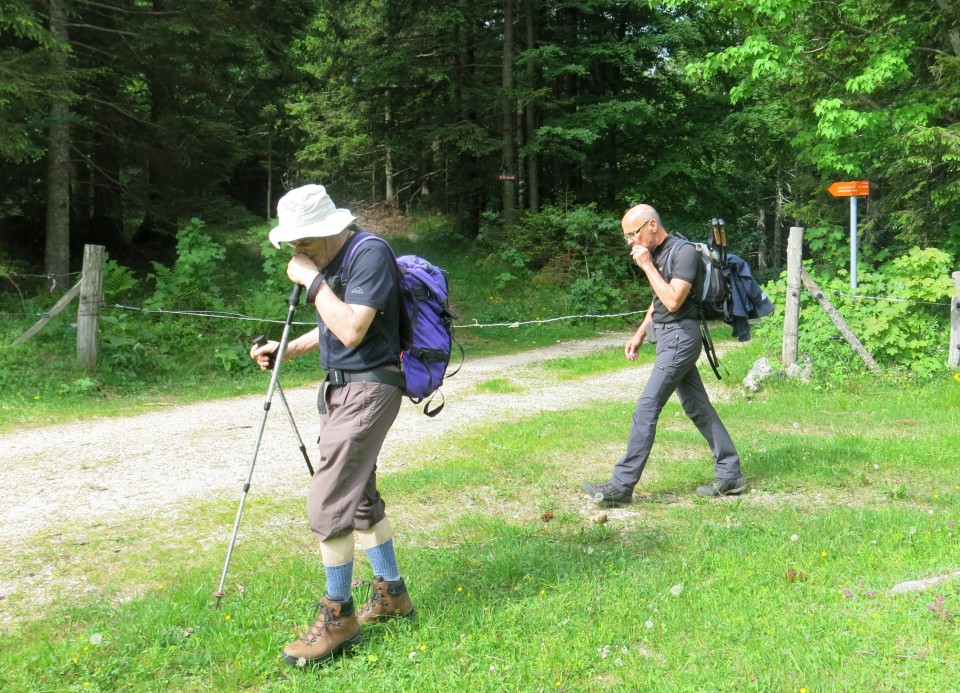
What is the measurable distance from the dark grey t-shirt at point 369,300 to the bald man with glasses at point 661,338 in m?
2.43

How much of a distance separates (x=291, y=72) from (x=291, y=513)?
1494 cm

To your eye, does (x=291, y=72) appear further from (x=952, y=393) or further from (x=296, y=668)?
(x=296, y=668)

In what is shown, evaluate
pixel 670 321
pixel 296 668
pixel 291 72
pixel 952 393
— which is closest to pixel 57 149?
pixel 291 72

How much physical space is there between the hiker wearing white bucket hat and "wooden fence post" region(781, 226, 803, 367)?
8332 mm

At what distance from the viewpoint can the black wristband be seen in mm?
3449

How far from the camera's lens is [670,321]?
18.9ft

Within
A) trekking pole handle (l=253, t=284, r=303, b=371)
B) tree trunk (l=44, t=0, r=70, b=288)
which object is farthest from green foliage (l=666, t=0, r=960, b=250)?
trekking pole handle (l=253, t=284, r=303, b=371)

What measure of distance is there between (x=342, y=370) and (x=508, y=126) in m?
19.7

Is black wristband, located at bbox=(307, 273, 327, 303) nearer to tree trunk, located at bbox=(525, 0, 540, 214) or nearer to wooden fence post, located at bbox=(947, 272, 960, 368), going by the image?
wooden fence post, located at bbox=(947, 272, 960, 368)

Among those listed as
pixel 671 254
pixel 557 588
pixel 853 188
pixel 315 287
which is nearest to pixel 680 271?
pixel 671 254

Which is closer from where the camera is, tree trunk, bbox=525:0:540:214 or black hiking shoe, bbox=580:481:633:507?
black hiking shoe, bbox=580:481:633:507

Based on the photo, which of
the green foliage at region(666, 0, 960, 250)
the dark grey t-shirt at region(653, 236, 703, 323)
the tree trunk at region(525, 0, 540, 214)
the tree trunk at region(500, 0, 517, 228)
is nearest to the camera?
the dark grey t-shirt at region(653, 236, 703, 323)

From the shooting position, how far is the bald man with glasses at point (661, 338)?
5527 millimetres

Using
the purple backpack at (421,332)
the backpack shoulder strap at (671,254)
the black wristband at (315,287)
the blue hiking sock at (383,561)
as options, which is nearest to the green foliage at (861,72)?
the backpack shoulder strap at (671,254)
